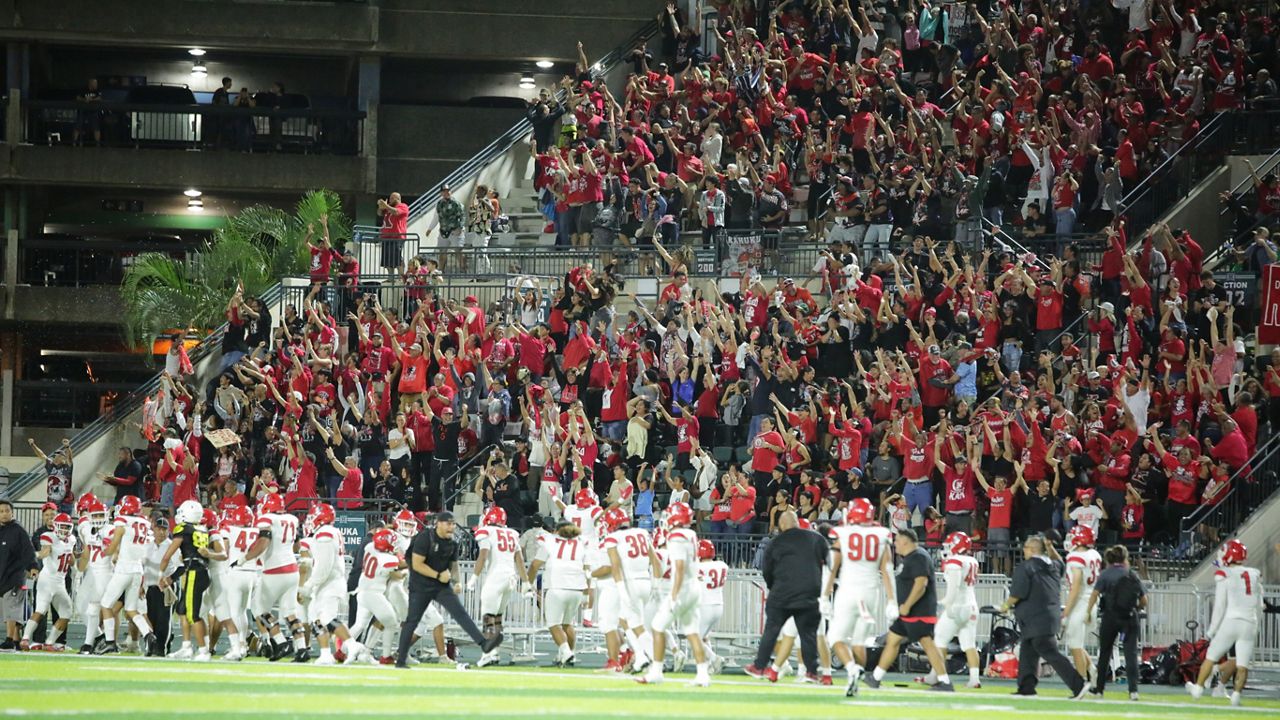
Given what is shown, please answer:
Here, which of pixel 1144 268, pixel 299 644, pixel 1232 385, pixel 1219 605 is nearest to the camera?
pixel 1219 605

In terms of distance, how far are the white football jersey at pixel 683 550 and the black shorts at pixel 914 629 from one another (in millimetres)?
2065

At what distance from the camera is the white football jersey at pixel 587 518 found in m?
19.7

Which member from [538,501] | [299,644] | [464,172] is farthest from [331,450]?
[464,172]

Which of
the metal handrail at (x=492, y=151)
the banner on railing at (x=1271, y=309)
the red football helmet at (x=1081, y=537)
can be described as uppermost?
the metal handrail at (x=492, y=151)

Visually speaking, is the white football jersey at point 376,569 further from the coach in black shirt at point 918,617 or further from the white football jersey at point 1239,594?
the white football jersey at point 1239,594

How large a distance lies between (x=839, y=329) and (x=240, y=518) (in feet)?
29.7

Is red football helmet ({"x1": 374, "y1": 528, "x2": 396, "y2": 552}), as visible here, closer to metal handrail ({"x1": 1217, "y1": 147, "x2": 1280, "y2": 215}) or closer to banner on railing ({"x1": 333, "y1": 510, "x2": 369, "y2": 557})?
banner on railing ({"x1": 333, "y1": 510, "x2": 369, "y2": 557})

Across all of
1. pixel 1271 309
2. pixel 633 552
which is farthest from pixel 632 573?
pixel 1271 309

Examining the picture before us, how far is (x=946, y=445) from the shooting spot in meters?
22.3

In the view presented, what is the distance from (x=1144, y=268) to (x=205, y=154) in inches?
873

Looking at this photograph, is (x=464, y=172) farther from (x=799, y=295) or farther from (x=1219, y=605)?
(x=1219, y=605)

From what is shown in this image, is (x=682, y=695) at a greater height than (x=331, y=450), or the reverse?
(x=331, y=450)

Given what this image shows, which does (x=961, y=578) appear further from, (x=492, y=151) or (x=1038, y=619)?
(x=492, y=151)

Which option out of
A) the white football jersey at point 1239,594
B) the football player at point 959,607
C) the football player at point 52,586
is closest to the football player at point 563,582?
the football player at point 959,607
